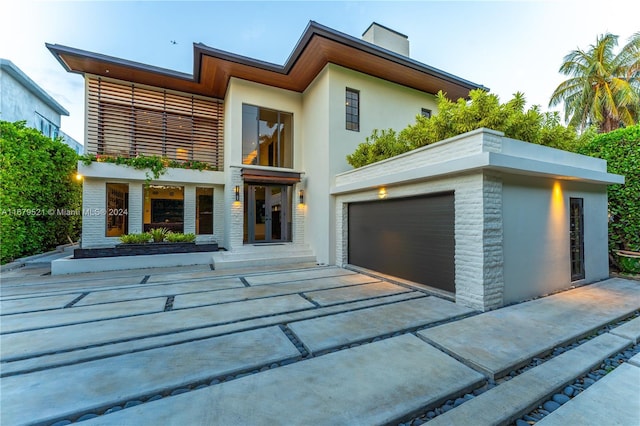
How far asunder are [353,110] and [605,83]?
641 inches

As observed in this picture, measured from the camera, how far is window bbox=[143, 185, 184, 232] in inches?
369

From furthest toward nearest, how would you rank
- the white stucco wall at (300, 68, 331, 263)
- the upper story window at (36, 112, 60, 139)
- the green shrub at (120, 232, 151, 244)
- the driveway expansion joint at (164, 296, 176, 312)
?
the upper story window at (36, 112, 60, 139) → the white stucco wall at (300, 68, 331, 263) → the green shrub at (120, 232, 151, 244) → the driveway expansion joint at (164, 296, 176, 312)

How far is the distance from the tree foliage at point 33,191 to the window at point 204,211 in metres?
4.55

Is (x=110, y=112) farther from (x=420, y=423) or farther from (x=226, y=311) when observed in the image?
(x=420, y=423)

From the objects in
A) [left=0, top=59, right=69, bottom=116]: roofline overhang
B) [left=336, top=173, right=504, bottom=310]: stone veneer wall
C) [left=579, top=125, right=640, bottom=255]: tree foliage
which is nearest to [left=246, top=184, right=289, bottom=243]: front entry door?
[left=336, top=173, right=504, bottom=310]: stone veneer wall

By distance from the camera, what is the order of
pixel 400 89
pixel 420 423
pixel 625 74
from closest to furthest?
pixel 420 423
pixel 400 89
pixel 625 74

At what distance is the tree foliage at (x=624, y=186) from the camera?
6281 millimetres

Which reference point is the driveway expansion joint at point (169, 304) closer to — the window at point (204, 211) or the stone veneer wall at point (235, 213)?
the stone veneer wall at point (235, 213)

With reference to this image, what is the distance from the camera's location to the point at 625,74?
14250mm

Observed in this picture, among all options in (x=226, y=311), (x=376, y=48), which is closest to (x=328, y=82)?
(x=376, y=48)

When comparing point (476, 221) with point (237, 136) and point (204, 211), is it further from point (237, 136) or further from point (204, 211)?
point (204, 211)

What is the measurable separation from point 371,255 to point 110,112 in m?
10.5

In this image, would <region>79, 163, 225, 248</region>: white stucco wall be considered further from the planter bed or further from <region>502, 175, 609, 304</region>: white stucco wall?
<region>502, 175, 609, 304</region>: white stucco wall

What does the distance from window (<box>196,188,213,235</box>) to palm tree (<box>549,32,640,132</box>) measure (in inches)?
814
